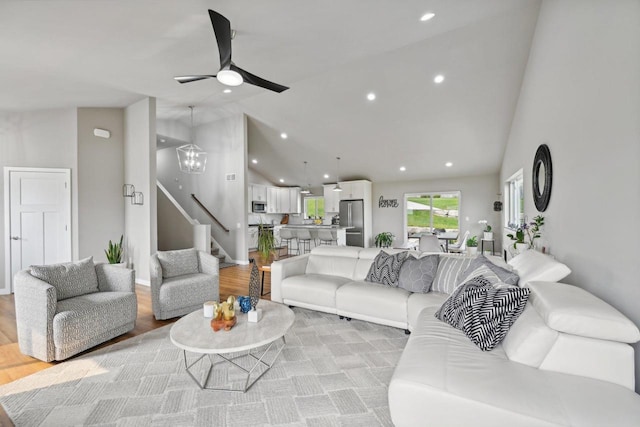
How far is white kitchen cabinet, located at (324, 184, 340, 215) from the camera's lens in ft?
Answer: 33.4

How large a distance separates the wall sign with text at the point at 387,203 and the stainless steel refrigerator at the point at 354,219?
76 cm

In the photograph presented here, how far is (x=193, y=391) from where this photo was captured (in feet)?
6.91

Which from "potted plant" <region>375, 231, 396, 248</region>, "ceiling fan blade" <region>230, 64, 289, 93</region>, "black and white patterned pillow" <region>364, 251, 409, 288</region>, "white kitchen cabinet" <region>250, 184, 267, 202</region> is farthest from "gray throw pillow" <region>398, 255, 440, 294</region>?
"white kitchen cabinet" <region>250, 184, 267, 202</region>

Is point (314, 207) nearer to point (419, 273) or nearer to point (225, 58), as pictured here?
point (419, 273)

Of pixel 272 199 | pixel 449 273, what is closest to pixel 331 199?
pixel 272 199

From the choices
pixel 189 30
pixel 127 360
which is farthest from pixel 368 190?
pixel 127 360

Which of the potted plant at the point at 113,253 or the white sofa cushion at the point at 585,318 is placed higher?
the white sofa cushion at the point at 585,318

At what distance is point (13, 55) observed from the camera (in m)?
3.07

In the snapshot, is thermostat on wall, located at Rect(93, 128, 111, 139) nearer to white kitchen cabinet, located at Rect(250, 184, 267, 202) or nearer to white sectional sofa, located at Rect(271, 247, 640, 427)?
white kitchen cabinet, located at Rect(250, 184, 267, 202)

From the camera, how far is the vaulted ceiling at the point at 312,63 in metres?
2.81

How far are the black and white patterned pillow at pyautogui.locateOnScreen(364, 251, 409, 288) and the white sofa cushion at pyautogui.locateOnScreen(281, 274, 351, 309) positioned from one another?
376mm

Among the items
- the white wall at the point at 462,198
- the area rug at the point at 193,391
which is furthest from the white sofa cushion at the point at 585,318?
the white wall at the point at 462,198

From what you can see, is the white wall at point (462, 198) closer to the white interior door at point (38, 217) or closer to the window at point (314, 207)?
the window at point (314, 207)

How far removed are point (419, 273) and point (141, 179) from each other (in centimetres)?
478
